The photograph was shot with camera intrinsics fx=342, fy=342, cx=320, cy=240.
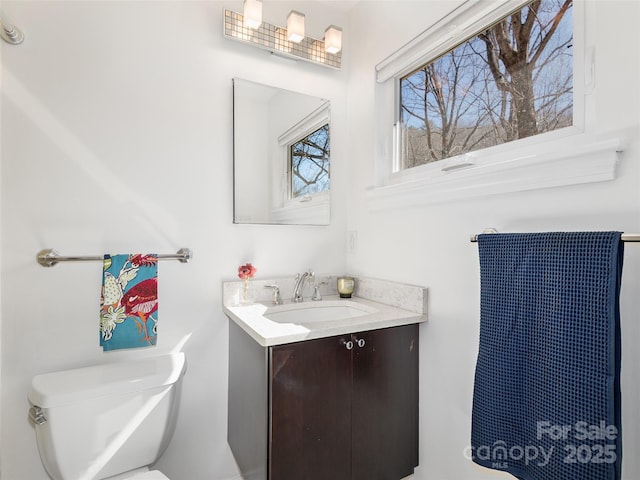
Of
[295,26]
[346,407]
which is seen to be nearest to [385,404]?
[346,407]

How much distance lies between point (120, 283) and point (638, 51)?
1807mm

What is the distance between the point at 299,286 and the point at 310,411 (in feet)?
2.13

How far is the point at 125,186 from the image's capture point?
1.44 m

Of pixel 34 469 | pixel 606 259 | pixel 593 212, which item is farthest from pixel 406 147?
pixel 34 469

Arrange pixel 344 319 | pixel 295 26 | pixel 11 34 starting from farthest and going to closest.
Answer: pixel 295 26 → pixel 344 319 → pixel 11 34

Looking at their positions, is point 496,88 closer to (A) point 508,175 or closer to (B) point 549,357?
(A) point 508,175

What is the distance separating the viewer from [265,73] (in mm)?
1743

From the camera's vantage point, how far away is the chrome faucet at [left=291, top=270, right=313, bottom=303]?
173 cm

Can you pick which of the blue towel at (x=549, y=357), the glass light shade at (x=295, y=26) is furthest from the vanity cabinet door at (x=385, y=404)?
the glass light shade at (x=295, y=26)

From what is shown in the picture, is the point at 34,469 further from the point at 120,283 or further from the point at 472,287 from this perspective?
the point at 472,287

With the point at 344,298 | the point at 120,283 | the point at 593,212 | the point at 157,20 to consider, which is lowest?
the point at 344,298

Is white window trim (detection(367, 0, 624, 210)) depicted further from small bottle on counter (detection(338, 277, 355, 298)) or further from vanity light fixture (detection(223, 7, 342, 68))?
small bottle on counter (detection(338, 277, 355, 298))

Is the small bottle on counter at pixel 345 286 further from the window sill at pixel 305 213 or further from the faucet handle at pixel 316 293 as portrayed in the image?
the window sill at pixel 305 213

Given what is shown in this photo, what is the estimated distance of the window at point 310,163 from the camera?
1.82m
